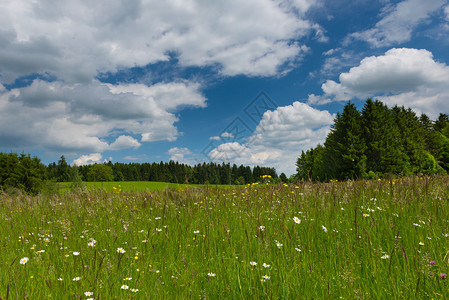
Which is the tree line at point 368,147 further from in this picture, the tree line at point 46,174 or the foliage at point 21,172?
the foliage at point 21,172

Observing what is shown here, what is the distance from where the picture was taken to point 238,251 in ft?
11.1

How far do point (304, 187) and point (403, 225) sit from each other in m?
1.91

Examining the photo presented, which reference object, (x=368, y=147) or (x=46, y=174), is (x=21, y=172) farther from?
(x=368, y=147)

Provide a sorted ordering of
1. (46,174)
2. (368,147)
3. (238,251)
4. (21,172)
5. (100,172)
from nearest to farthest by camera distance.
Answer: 1. (238,251)
2. (21,172)
3. (46,174)
4. (368,147)
5. (100,172)

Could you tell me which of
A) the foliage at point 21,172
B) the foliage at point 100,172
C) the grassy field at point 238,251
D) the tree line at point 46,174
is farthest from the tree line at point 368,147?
the foliage at point 100,172

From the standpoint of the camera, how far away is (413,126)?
52.9 meters

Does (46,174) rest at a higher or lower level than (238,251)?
higher

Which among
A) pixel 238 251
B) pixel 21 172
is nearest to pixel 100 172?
pixel 21 172

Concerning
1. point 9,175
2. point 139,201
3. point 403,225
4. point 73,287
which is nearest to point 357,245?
point 403,225

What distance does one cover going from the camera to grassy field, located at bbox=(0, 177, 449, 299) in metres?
2.31

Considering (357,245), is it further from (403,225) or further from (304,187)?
(304,187)

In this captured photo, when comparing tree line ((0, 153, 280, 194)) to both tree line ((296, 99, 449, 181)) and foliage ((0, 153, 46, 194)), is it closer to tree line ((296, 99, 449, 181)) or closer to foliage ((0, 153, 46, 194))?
foliage ((0, 153, 46, 194))

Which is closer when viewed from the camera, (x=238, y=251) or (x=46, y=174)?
(x=238, y=251)

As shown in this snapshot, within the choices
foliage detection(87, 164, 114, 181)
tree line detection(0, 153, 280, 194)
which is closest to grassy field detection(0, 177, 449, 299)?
tree line detection(0, 153, 280, 194)
